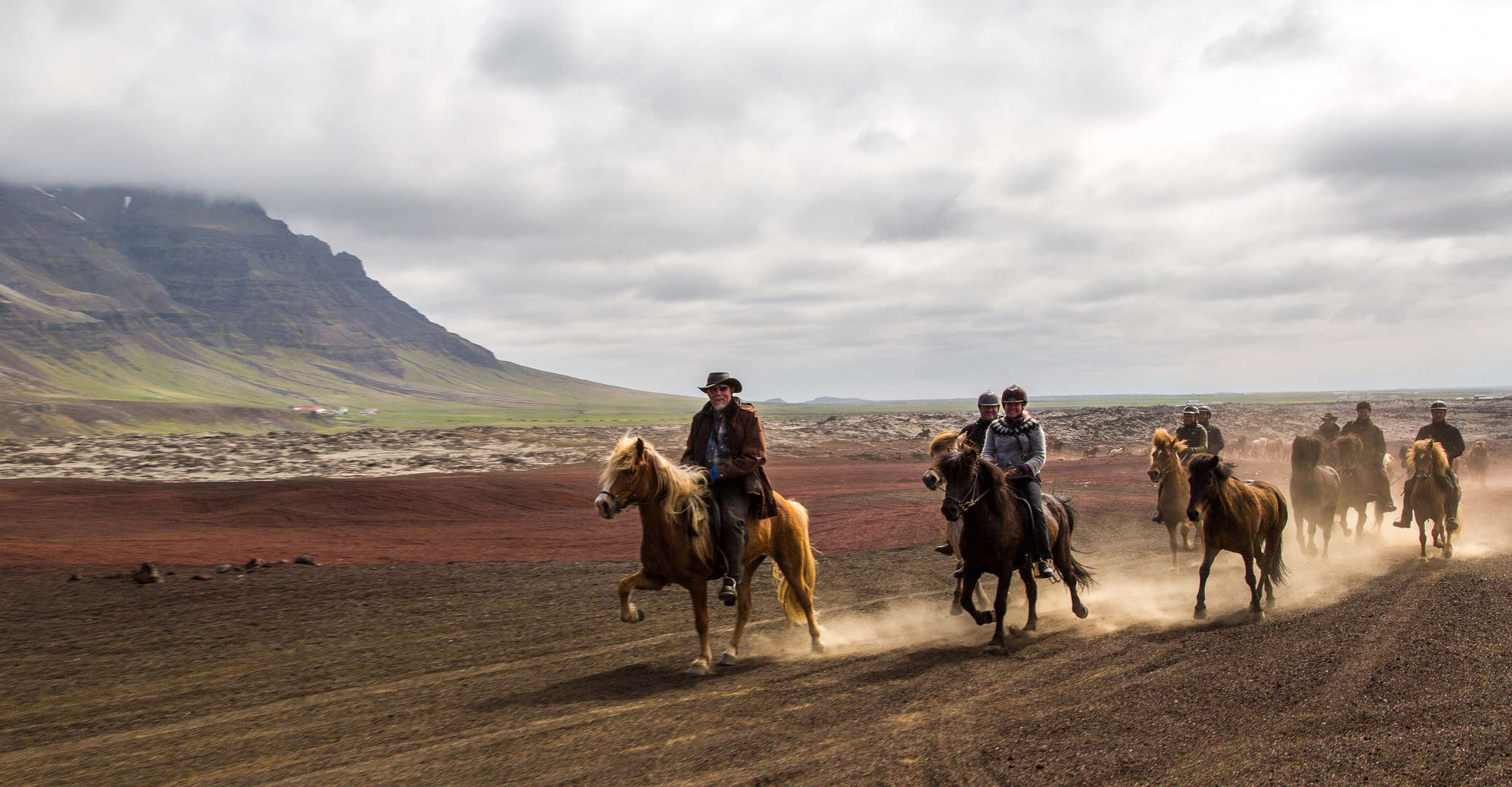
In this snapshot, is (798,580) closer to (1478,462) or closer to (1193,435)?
(1193,435)

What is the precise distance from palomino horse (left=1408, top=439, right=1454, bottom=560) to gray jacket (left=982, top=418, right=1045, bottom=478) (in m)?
9.05

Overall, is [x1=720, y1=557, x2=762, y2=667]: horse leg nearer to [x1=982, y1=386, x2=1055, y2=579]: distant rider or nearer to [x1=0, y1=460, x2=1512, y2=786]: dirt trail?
[x1=0, y1=460, x2=1512, y2=786]: dirt trail

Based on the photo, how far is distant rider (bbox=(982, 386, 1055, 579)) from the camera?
936 centimetres

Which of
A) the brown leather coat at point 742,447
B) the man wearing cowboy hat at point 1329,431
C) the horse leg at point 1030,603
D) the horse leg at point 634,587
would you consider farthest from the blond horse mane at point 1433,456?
the horse leg at point 634,587

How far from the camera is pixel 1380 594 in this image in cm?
1084

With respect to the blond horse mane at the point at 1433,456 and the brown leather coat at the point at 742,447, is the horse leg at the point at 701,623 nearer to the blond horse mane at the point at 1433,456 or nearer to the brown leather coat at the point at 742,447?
the brown leather coat at the point at 742,447

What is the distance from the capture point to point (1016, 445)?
973 centimetres

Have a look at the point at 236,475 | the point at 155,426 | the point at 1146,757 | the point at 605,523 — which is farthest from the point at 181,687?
the point at 155,426

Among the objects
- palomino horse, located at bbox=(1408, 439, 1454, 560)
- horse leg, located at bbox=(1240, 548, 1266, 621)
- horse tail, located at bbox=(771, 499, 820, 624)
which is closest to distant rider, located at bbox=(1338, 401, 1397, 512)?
palomino horse, located at bbox=(1408, 439, 1454, 560)

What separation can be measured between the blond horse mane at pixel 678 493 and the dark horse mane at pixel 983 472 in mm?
2538

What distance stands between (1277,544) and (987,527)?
4738 millimetres

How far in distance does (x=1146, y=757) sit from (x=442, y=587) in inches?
461

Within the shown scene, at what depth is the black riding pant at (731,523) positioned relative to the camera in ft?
27.8

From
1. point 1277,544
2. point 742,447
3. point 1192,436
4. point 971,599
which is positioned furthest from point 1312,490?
point 742,447
